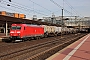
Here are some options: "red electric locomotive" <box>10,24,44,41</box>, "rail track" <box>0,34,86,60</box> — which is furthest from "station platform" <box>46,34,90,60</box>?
"red electric locomotive" <box>10,24,44,41</box>

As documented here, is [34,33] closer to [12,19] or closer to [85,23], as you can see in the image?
[12,19]

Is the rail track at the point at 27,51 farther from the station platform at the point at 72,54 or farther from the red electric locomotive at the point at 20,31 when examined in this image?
the red electric locomotive at the point at 20,31

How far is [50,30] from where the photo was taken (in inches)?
2087

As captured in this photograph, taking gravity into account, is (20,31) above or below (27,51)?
above

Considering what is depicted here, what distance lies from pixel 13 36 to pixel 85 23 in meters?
82.2

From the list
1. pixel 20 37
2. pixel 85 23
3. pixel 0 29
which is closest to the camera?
pixel 20 37

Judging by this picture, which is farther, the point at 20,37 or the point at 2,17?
the point at 2,17

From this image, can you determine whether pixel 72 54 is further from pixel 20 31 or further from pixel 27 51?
pixel 20 31

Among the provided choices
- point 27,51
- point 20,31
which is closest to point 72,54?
point 27,51

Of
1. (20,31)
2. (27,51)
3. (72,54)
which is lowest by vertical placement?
(27,51)

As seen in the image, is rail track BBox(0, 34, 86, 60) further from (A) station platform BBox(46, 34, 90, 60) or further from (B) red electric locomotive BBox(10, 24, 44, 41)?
(B) red electric locomotive BBox(10, 24, 44, 41)

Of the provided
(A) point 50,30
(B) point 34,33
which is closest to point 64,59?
(B) point 34,33

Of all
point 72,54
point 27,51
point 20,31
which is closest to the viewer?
point 72,54

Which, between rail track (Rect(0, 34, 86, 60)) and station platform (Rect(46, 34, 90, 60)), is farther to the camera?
rail track (Rect(0, 34, 86, 60))
